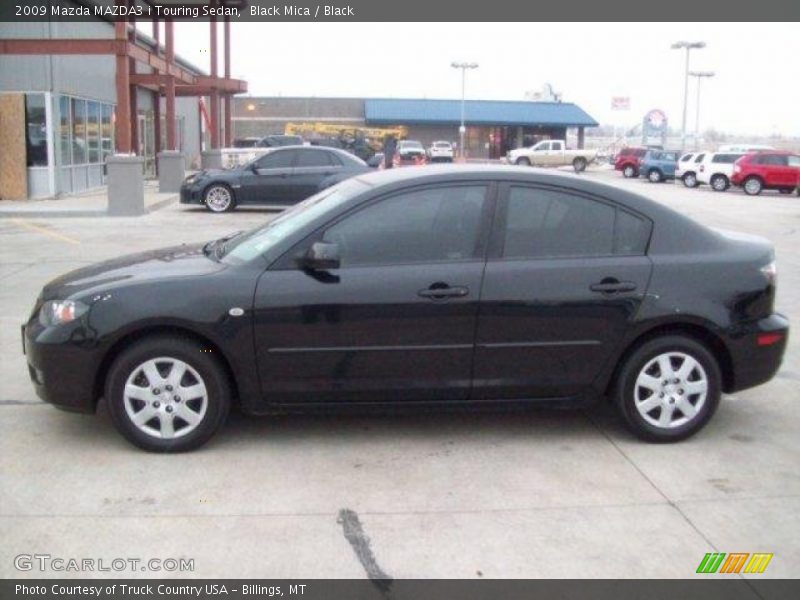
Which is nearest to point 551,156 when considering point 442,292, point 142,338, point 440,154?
point 440,154

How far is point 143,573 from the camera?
3887mm

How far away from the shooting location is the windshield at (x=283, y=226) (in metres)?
5.44

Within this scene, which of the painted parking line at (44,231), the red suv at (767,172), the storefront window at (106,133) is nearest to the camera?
the painted parking line at (44,231)

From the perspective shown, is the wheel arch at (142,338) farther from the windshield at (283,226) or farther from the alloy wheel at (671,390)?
the alloy wheel at (671,390)

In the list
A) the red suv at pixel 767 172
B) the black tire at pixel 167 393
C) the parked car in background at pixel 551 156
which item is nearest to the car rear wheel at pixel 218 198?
the black tire at pixel 167 393

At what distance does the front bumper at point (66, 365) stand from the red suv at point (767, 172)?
1362 inches

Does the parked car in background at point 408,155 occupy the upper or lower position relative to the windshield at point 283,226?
upper

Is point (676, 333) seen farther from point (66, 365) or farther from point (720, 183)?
point (720, 183)

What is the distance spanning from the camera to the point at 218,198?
2034cm

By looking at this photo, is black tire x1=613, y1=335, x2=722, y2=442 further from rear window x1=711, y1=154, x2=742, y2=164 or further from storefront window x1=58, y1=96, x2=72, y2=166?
rear window x1=711, y1=154, x2=742, y2=164

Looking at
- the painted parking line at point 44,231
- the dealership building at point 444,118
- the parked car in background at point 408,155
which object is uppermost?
the dealership building at point 444,118

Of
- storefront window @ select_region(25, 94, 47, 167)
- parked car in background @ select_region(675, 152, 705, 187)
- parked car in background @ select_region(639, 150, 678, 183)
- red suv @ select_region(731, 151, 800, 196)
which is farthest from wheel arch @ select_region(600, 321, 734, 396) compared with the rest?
parked car in background @ select_region(639, 150, 678, 183)

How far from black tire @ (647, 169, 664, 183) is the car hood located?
41.8 meters

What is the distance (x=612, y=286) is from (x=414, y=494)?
67.1 inches
